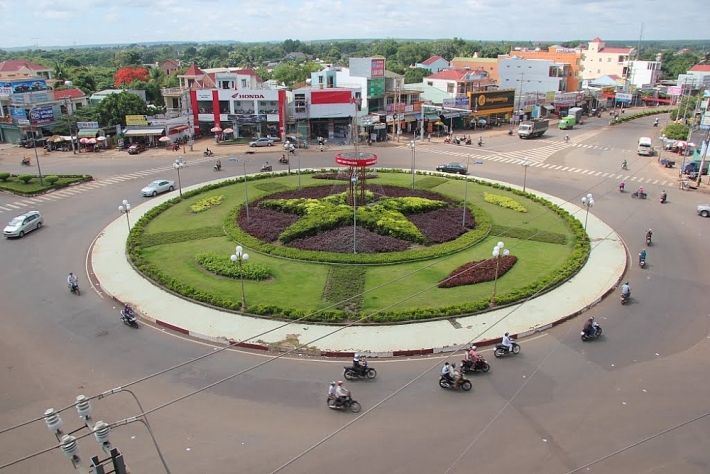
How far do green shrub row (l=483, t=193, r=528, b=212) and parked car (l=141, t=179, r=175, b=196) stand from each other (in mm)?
26111

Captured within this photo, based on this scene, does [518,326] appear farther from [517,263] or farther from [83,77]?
[83,77]

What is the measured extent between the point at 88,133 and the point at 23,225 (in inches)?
1383

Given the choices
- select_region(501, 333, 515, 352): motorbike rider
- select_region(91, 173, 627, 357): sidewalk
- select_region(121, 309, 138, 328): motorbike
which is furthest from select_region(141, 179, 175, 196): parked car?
select_region(501, 333, 515, 352): motorbike rider

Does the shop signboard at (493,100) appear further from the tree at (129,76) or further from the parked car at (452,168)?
the tree at (129,76)

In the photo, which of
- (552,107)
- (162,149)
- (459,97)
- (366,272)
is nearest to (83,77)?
(162,149)

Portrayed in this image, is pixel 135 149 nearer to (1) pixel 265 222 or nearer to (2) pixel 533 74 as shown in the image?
(1) pixel 265 222

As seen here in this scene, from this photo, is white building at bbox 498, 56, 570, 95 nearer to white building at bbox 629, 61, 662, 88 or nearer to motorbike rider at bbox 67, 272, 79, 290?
white building at bbox 629, 61, 662, 88

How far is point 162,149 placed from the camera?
64625mm

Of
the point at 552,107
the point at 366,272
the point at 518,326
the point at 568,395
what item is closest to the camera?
the point at 568,395

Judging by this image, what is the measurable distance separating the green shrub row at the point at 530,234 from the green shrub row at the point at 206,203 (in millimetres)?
20129

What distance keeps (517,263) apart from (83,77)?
97.5m

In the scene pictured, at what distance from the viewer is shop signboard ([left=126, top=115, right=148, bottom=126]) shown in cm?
6638

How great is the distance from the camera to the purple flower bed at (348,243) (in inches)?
1192

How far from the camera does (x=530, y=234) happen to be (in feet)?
110
